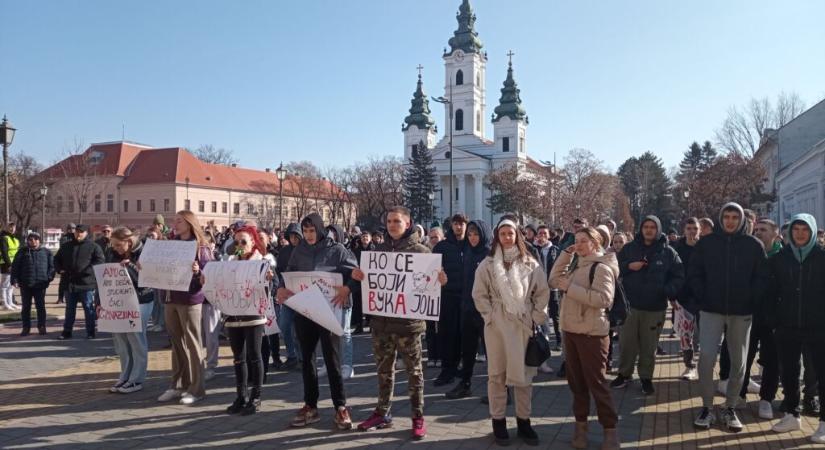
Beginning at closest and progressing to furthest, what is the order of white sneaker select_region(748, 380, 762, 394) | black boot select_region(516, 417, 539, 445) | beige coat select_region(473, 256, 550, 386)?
beige coat select_region(473, 256, 550, 386)
black boot select_region(516, 417, 539, 445)
white sneaker select_region(748, 380, 762, 394)

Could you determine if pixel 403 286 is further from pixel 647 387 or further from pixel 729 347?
pixel 647 387

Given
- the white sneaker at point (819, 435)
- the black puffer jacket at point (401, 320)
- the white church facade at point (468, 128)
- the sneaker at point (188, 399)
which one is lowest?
the white sneaker at point (819, 435)

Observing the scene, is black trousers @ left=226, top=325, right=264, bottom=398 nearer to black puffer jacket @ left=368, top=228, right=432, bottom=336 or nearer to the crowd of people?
the crowd of people

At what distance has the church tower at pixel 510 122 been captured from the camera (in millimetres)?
99125

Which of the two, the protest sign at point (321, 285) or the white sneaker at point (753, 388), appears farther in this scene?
the white sneaker at point (753, 388)

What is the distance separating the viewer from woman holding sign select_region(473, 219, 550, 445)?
225 inches

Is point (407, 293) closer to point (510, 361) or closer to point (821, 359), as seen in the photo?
point (510, 361)

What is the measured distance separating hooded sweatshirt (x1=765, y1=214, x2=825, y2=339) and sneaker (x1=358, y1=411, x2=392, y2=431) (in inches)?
166

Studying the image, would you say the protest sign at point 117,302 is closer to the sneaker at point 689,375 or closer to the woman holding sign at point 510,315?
the woman holding sign at point 510,315

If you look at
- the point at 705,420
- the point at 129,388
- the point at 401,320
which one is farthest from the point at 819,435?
the point at 129,388

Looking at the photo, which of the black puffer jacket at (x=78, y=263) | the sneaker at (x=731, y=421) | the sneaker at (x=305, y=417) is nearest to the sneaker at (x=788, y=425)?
the sneaker at (x=731, y=421)

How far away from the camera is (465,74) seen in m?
103

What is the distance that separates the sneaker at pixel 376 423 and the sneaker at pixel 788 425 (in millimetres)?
4033

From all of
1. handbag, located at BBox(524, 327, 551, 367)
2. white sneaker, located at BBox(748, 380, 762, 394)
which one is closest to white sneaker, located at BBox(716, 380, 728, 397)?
white sneaker, located at BBox(748, 380, 762, 394)
